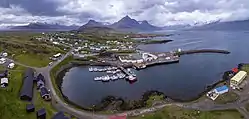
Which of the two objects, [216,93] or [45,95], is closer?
[45,95]

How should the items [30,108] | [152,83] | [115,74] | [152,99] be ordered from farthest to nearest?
[115,74] → [152,83] → [152,99] → [30,108]

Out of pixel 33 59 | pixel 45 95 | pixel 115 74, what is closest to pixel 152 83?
pixel 115 74

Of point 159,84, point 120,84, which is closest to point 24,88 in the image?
point 120,84

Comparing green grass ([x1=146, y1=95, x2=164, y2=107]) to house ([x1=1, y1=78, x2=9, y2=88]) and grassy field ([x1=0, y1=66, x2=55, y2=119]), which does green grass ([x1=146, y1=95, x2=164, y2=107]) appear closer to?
grassy field ([x1=0, y1=66, x2=55, y2=119])

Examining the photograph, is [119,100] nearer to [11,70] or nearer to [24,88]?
[24,88]

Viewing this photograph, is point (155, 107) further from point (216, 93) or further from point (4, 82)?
point (4, 82)
